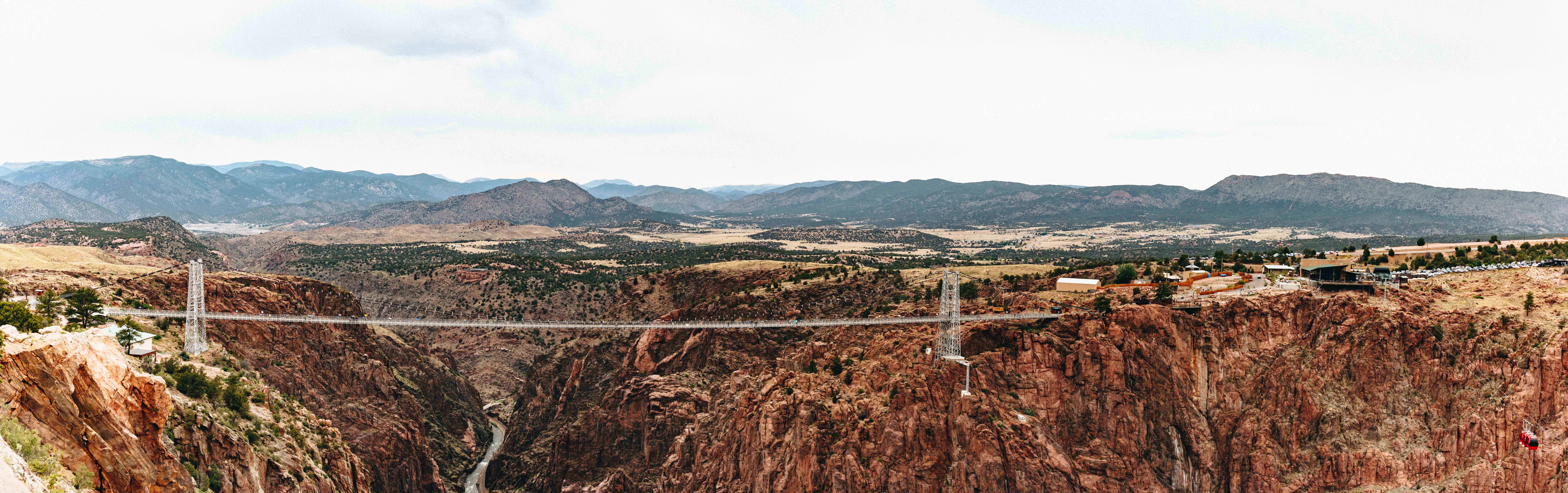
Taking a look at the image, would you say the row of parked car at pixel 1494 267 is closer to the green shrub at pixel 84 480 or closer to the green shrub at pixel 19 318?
the green shrub at pixel 84 480

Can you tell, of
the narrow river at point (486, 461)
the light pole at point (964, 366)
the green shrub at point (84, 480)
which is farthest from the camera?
the narrow river at point (486, 461)

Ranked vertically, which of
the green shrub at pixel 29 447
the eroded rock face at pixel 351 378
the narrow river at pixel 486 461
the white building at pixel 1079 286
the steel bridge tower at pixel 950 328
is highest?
the green shrub at pixel 29 447

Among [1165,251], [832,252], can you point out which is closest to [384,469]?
[832,252]

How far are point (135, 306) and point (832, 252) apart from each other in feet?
404

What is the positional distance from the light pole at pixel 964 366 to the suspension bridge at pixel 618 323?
8.1 inches

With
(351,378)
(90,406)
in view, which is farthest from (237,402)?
(351,378)

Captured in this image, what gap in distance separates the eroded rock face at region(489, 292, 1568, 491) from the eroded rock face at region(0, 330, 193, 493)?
37490 mm

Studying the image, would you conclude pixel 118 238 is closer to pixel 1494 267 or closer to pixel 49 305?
pixel 49 305

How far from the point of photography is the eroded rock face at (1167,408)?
49625 millimetres

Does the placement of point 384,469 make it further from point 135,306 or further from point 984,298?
point 984,298

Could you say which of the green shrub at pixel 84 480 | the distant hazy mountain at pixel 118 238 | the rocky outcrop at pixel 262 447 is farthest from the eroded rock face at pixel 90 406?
the distant hazy mountain at pixel 118 238

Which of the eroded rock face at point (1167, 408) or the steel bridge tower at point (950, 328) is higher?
the steel bridge tower at point (950, 328)

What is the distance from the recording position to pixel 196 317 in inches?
2365

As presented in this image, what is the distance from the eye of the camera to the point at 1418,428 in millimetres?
50906
